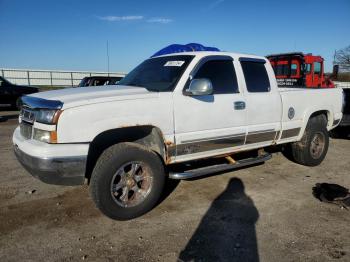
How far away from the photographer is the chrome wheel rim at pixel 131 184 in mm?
3604

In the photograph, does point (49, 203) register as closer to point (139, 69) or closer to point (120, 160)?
point (120, 160)

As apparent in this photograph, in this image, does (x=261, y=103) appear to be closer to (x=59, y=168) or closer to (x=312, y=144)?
(x=312, y=144)

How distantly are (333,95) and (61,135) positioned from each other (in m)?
4.89

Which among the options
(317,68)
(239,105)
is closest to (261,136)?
(239,105)

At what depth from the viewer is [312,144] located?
575 cm

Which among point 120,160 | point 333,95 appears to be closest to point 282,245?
point 120,160

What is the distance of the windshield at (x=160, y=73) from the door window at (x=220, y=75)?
0.25 meters

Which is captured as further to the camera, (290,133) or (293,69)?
(293,69)

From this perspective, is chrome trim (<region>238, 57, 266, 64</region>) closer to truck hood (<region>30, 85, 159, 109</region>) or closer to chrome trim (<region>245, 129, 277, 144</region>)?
chrome trim (<region>245, 129, 277, 144</region>)

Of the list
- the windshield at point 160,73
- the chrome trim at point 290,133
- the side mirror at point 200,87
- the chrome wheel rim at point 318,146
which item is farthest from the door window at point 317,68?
the side mirror at point 200,87

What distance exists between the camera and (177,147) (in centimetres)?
388

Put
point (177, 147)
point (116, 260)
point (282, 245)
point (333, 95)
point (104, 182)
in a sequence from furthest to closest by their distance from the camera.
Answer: point (333, 95) → point (177, 147) → point (104, 182) → point (282, 245) → point (116, 260)

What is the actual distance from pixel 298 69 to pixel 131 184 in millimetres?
10329

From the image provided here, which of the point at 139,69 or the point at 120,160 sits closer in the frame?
the point at 120,160
